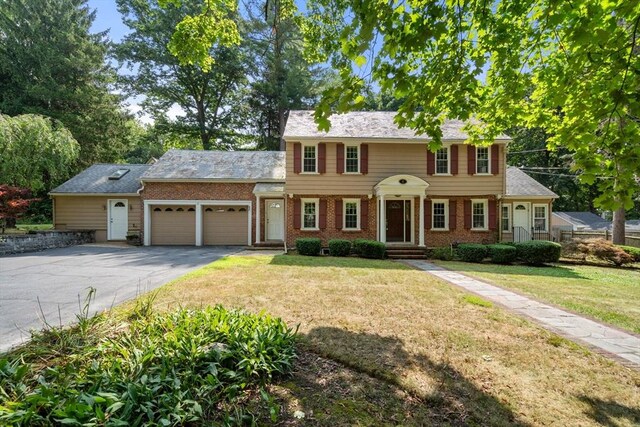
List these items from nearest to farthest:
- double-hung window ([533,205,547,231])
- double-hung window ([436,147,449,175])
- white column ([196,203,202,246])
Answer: double-hung window ([436,147,449,175]) < white column ([196,203,202,246]) < double-hung window ([533,205,547,231])

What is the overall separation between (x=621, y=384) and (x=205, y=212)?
53.8ft

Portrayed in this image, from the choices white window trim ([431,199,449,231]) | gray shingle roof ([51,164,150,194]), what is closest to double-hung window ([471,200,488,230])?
white window trim ([431,199,449,231])

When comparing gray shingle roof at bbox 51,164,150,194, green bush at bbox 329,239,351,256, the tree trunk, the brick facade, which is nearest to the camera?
green bush at bbox 329,239,351,256

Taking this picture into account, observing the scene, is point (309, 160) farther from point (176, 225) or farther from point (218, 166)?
point (176, 225)

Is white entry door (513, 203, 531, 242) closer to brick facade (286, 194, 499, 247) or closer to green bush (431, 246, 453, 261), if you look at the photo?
brick facade (286, 194, 499, 247)

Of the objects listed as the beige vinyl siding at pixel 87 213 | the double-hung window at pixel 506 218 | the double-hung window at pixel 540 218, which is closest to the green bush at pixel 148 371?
the beige vinyl siding at pixel 87 213

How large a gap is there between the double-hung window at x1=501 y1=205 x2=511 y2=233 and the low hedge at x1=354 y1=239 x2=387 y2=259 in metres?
7.66

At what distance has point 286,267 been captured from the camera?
9.68 metres

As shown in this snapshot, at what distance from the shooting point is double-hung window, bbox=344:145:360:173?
14781 millimetres

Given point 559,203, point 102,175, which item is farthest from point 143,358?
point 559,203

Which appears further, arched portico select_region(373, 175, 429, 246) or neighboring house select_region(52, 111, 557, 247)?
neighboring house select_region(52, 111, 557, 247)

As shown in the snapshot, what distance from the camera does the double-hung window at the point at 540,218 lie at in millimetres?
16828

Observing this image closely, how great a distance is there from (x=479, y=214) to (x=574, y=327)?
1112 centimetres

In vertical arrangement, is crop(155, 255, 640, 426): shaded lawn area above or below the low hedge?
below
